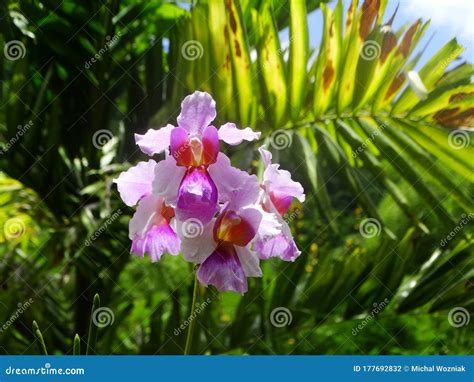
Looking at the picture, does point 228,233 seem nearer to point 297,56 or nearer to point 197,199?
point 197,199

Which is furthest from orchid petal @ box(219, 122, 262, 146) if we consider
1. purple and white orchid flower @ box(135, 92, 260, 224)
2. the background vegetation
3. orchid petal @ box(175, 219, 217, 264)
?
the background vegetation

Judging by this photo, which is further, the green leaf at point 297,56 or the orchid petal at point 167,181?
the green leaf at point 297,56

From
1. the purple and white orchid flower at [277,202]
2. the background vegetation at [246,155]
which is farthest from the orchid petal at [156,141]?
the background vegetation at [246,155]

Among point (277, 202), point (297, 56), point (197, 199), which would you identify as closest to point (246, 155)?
point (297, 56)

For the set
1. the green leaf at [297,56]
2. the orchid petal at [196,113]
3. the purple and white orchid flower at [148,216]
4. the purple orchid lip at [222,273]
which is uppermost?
the green leaf at [297,56]

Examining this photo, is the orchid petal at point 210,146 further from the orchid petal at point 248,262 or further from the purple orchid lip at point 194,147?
the orchid petal at point 248,262

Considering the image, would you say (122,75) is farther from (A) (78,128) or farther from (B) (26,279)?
(B) (26,279)

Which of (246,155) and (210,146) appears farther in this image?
(246,155)
